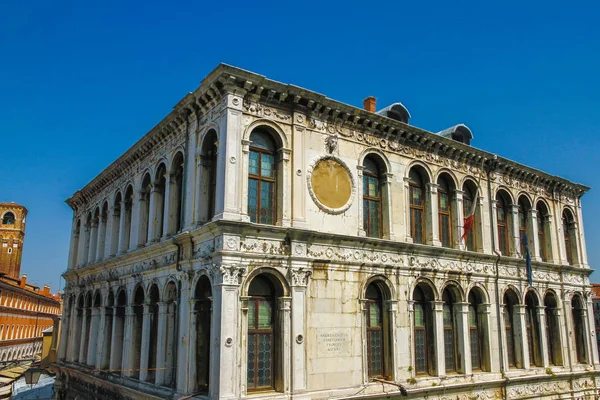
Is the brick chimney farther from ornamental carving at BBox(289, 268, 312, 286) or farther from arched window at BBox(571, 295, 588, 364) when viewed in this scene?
arched window at BBox(571, 295, 588, 364)

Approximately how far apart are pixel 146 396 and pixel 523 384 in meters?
13.9

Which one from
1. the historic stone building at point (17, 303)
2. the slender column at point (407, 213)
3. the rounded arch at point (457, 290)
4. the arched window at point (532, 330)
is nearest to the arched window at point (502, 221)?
the arched window at point (532, 330)

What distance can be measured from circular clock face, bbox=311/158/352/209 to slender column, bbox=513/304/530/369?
31.3 ft

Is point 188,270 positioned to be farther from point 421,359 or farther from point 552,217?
point 552,217

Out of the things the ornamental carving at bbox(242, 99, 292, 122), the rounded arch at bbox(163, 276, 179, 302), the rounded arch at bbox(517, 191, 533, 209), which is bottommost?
the rounded arch at bbox(163, 276, 179, 302)

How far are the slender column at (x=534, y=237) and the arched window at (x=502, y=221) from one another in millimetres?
1583

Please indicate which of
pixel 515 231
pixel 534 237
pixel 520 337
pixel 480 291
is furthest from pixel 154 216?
pixel 534 237

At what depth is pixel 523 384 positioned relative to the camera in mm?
20078

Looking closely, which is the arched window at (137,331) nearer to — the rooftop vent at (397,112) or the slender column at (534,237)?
the rooftop vent at (397,112)

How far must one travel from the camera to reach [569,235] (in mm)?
25766

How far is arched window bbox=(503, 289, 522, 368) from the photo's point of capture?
2056 cm

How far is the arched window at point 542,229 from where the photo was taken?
23.9 m

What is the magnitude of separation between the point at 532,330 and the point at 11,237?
81730 millimetres

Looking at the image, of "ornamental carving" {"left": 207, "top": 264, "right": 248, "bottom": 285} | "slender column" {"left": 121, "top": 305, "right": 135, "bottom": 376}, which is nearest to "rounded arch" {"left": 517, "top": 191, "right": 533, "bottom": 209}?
"ornamental carving" {"left": 207, "top": 264, "right": 248, "bottom": 285}
